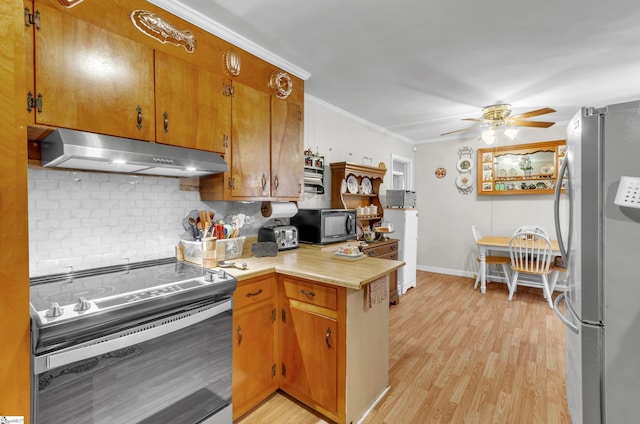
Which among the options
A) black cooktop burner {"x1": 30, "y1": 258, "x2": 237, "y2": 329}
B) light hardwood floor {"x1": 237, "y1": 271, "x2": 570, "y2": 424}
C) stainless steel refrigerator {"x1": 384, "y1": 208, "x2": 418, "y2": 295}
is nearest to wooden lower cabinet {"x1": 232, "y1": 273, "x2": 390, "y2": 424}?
light hardwood floor {"x1": 237, "y1": 271, "x2": 570, "y2": 424}

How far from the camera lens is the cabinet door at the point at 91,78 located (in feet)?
4.35

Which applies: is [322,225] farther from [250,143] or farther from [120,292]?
[120,292]

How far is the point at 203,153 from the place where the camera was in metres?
1.85

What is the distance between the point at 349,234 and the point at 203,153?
6.20ft

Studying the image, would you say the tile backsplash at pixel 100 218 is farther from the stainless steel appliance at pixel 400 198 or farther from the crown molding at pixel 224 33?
the stainless steel appliance at pixel 400 198

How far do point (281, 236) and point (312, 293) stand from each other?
87cm

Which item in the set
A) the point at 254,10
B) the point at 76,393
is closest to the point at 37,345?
the point at 76,393

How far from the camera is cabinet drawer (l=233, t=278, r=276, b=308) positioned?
5.73 ft

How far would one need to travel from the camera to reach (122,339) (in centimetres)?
121

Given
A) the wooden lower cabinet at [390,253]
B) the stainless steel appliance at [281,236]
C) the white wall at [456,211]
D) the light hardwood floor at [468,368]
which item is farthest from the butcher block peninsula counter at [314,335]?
the white wall at [456,211]

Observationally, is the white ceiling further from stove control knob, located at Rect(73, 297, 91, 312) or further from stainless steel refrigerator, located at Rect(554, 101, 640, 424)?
stove control knob, located at Rect(73, 297, 91, 312)

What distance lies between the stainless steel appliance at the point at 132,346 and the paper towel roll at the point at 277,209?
3.10ft

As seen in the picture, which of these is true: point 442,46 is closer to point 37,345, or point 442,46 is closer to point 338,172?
point 338,172

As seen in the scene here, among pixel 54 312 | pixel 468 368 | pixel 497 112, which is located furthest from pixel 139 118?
pixel 497 112
